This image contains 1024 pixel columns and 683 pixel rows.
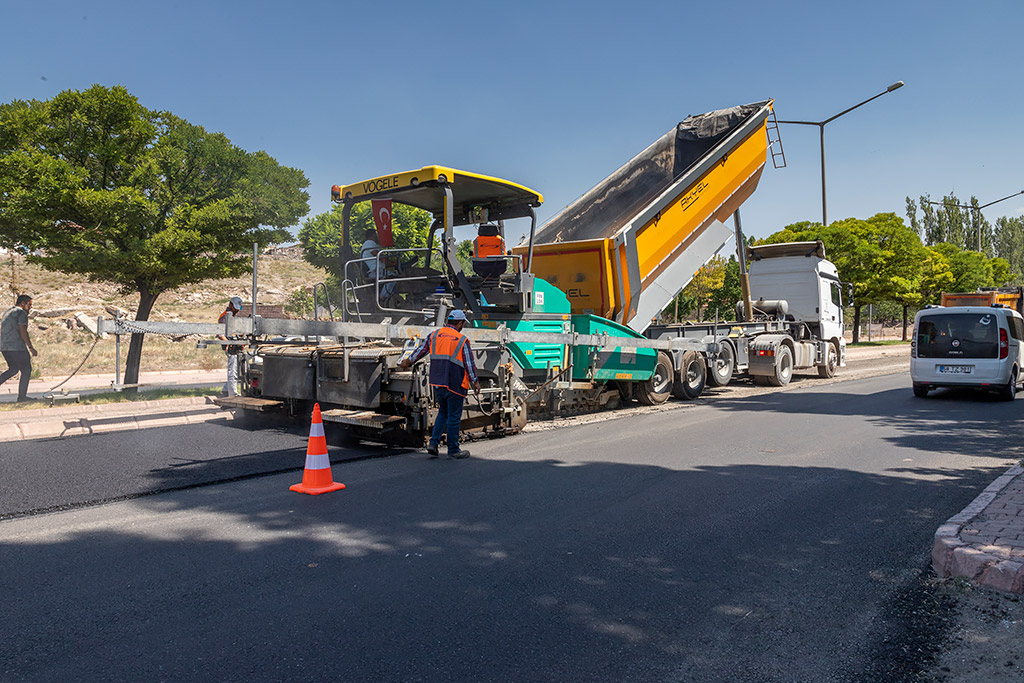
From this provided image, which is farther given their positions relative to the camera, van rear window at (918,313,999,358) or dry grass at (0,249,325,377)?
dry grass at (0,249,325,377)

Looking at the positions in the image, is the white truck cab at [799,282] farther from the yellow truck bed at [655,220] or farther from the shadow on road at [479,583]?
the shadow on road at [479,583]

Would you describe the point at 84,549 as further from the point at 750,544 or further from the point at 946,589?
the point at 946,589

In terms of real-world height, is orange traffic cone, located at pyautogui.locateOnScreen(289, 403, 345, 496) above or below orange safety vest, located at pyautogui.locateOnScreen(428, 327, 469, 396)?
below

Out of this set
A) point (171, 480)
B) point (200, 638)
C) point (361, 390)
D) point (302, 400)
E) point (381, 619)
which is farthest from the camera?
point (302, 400)

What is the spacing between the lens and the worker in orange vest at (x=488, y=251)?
8.23m

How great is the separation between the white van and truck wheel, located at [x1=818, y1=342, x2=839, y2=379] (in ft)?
14.3

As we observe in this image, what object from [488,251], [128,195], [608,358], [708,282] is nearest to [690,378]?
[608,358]

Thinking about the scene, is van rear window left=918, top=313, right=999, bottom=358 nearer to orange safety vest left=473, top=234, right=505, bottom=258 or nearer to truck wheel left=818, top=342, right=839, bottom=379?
truck wheel left=818, top=342, right=839, bottom=379

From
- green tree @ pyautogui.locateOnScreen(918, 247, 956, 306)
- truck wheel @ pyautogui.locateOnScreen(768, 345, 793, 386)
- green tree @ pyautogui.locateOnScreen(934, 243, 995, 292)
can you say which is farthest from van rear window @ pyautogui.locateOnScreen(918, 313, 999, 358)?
green tree @ pyautogui.locateOnScreen(934, 243, 995, 292)

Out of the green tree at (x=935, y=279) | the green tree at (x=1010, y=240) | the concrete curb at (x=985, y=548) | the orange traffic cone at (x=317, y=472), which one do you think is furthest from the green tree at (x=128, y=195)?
the green tree at (x=1010, y=240)

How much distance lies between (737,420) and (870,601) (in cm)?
638

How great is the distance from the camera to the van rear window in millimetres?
12188

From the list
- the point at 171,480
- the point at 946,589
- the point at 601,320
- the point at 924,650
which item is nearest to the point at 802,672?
the point at 924,650

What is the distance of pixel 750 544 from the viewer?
13.8 ft
